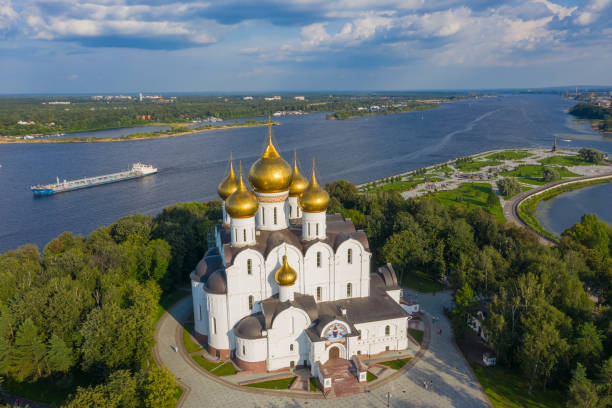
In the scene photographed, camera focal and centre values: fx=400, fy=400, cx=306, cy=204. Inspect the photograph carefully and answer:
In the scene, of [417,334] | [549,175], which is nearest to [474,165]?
→ [549,175]

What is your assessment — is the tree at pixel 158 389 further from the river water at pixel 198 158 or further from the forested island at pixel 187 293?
the river water at pixel 198 158

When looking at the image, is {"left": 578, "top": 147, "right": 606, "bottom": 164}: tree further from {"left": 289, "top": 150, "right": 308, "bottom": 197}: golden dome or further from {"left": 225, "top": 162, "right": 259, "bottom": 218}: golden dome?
{"left": 225, "top": 162, "right": 259, "bottom": 218}: golden dome

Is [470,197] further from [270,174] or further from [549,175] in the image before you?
[270,174]

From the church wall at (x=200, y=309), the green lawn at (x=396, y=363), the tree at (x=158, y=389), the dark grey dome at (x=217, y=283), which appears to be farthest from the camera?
the church wall at (x=200, y=309)

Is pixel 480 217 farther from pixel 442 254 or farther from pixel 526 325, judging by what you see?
pixel 526 325

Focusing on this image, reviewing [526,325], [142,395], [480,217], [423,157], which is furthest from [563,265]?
[423,157]

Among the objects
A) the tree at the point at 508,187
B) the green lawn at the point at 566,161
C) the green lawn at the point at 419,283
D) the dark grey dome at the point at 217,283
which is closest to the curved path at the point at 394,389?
the dark grey dome at the point at 217,283
